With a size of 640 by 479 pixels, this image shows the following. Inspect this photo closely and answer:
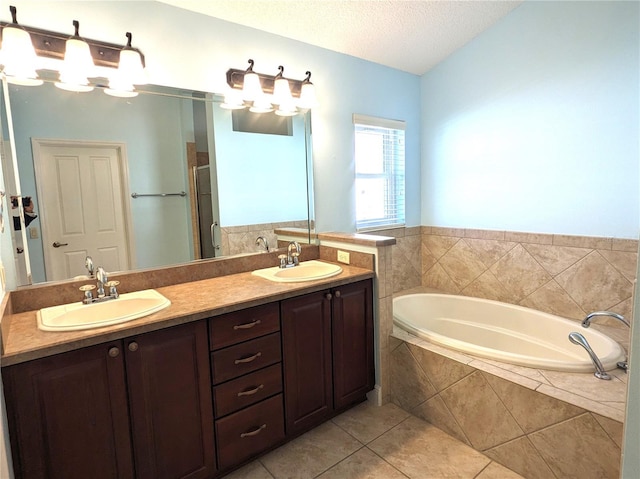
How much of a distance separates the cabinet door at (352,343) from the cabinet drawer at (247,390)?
1.36 ft

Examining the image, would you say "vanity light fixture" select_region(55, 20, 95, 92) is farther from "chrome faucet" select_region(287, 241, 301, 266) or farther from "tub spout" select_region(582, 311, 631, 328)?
"tub spout" select_region(582, 311, 631, 328)

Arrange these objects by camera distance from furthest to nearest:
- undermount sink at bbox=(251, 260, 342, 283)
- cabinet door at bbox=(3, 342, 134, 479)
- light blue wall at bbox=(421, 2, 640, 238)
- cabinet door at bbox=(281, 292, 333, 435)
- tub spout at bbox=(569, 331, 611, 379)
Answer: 1. light blue wall at bbox=(421, 2, 640, 238)
2. undermount sink at bbox=(251, 260, 342, 283)
3. cabinet door at bbox=(281, 292, 333, 435)
4. tub spout at bbox=(569, 331, 611, 379)
5. cabinet door at bbox=(3, 342, 134, 479)

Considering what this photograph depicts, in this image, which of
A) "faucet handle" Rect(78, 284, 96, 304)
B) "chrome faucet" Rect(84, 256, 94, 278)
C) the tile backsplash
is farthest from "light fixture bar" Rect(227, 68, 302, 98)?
the tile backsplash

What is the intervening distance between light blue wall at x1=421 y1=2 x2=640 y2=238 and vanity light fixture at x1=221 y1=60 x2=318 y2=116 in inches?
54.1

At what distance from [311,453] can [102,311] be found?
1277 millimetres

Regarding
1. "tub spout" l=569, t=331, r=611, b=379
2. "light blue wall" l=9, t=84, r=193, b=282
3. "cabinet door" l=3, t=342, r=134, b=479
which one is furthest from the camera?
"tub spout" l=569, t=331, r=611, b=379

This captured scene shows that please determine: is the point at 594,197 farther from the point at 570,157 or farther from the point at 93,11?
the point at 93,11

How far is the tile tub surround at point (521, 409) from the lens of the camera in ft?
4.80

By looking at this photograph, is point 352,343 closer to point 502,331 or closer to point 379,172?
point 502,331

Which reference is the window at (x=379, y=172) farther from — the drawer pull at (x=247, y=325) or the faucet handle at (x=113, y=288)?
the faucet handle at (x=113, y=288)

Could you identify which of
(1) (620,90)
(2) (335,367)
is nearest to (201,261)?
(2) (335,367)

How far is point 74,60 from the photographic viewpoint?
5.36ft

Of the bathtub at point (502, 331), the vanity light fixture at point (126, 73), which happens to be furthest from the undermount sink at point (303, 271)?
the vanity light fixture at point (126, 73)

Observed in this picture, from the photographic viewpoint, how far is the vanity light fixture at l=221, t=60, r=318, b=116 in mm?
A: 2189
